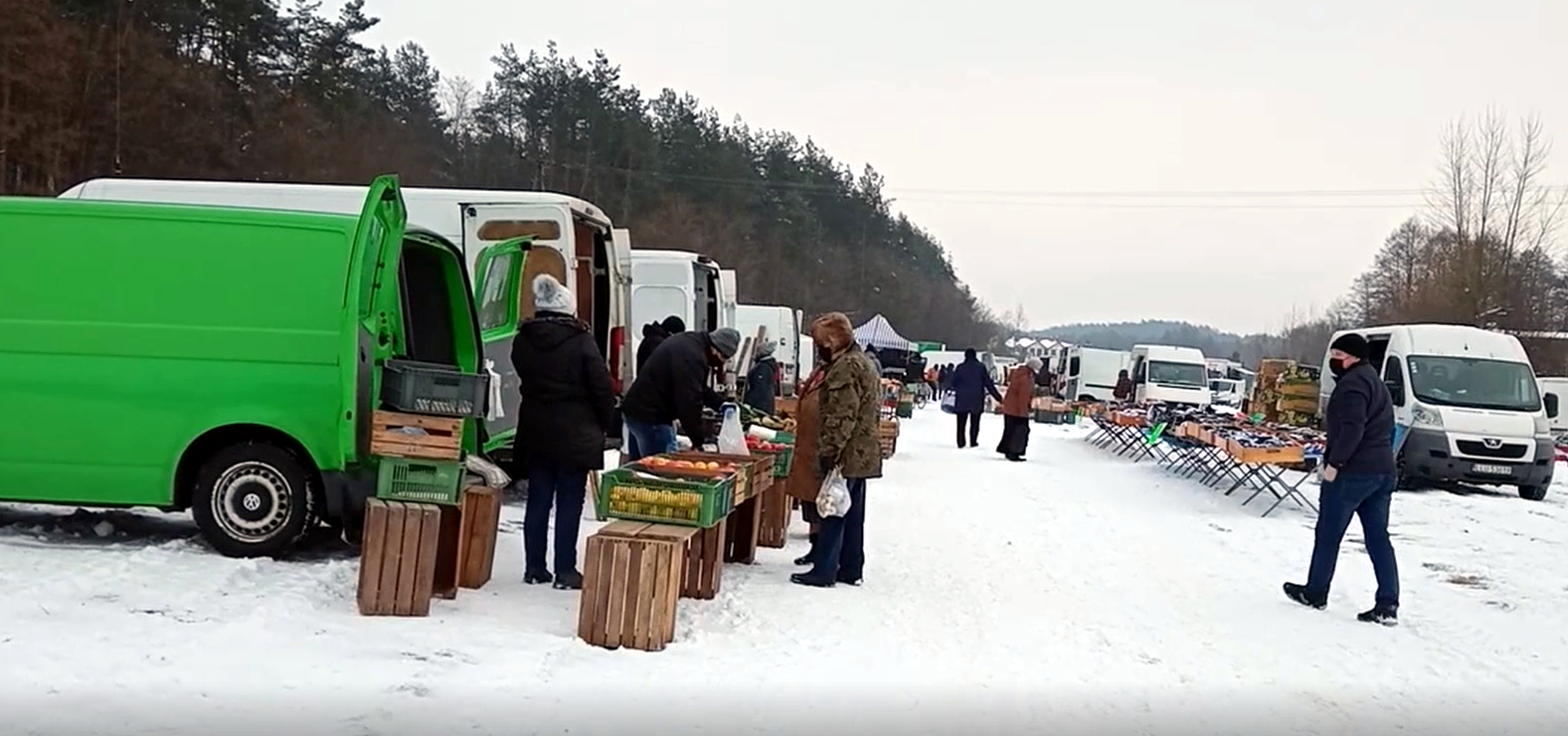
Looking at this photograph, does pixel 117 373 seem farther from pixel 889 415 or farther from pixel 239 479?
pixel 889 415

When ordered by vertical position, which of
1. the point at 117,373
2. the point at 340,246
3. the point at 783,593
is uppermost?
the point at 340,246

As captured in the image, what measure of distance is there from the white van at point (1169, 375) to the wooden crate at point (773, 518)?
25428mm

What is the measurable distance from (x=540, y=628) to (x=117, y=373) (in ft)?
9.70

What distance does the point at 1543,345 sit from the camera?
4478cm

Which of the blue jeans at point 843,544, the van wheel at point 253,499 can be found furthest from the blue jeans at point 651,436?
the van wheel at point 253,499

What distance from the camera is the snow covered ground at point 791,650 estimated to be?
198 inches

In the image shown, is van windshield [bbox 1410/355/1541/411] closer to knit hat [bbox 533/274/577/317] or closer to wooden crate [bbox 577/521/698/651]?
knit hat [bbox 533/274/577/317]

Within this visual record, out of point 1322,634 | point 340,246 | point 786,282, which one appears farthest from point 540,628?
point 786,282

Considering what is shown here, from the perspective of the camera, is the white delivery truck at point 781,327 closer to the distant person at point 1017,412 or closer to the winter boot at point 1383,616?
the distant person at point 1017,412

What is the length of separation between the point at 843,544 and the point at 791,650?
206cm

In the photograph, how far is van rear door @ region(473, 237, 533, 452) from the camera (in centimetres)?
1038

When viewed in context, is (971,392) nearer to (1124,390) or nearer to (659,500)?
(1124,390)

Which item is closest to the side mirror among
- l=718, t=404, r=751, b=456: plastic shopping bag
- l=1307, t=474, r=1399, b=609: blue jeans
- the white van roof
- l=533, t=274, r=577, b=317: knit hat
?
the white van roof

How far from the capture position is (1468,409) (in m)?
17.5
